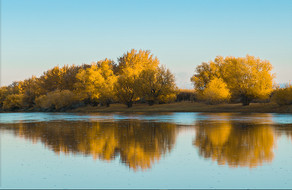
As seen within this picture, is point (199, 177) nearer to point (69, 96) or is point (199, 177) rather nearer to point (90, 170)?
point (90, 170)

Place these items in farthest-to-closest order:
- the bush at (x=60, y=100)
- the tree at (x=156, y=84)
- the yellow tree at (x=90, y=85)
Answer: the bush at (x=60, y=100), the yellow tree at (x=90, y=85), the tree at (x=156, y=84)

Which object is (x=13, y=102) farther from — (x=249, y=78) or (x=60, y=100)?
(x=249, y=78)

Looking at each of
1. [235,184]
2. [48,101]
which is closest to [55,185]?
[235,184]

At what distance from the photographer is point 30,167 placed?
12.5m

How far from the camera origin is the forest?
6681 centimetres

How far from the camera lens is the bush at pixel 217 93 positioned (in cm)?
6844

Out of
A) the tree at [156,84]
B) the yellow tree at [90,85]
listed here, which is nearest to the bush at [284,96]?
the tree at [156,84]

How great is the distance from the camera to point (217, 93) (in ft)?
225

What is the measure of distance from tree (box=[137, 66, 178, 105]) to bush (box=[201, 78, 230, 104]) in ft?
34.8

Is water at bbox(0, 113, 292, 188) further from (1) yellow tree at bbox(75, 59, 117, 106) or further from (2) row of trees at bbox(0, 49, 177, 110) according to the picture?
(1) yellow tree at bbox(75, 59, 117, 106)

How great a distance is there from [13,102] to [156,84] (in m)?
52.5

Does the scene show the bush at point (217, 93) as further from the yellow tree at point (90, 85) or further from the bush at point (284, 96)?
the yellow tree at point (90, 85)

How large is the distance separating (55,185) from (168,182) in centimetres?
306

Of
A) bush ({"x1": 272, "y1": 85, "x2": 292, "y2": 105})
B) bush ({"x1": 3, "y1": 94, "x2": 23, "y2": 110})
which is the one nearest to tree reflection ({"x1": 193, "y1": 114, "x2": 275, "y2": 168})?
bush ({"x1": 272, "y1": 85, "x2": 292, "y2": 105})
